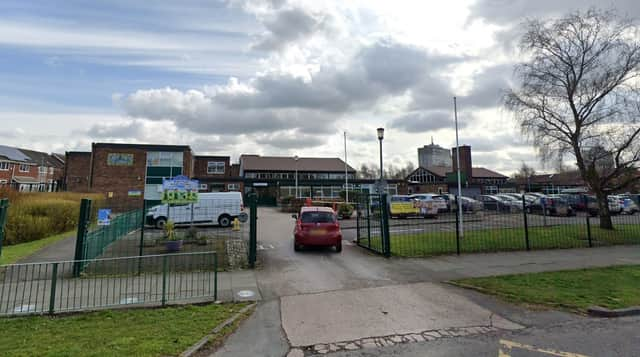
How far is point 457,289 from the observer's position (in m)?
7.21

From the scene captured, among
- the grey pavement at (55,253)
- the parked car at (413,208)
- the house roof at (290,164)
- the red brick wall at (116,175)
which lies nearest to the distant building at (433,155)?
the house roof at (290,164)

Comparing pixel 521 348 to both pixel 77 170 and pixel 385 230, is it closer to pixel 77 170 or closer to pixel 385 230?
pixel 385 230

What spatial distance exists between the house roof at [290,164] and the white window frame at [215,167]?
374 centimetres

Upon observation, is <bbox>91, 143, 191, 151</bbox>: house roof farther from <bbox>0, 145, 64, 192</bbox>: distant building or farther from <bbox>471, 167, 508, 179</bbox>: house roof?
<bbox>471, 167, 508, 179</bbox>: house roof

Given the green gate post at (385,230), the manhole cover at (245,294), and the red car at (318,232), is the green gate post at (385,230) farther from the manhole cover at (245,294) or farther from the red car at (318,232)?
the manhole cover at (245,294)

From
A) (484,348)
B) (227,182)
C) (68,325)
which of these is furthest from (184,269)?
(227,182)

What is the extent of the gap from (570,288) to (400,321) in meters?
4.51

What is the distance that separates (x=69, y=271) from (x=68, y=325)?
453cm

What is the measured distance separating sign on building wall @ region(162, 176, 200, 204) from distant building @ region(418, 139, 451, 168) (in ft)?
231

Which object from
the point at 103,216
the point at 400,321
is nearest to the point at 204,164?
the point at 103,216

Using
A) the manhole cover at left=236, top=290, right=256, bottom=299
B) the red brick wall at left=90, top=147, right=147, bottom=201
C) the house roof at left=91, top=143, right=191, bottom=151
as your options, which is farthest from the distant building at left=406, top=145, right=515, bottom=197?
the manhole cover at left=236, top=290, right=256, bottom=299

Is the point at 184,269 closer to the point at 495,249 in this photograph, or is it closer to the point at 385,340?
the point at 385,340

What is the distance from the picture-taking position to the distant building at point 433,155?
76125 mm

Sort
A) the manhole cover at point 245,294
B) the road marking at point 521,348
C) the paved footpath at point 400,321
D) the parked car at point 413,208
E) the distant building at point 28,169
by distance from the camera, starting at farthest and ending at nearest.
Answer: the distant building at point 28,169 → the parked car at point 413,208 → the manhole cover at point 245,294 → the paved footpath at point 400,321 → the road marking at point 521,348
